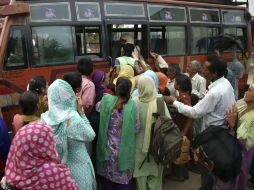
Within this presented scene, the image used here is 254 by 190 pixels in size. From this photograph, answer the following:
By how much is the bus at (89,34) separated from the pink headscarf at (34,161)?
355 cm

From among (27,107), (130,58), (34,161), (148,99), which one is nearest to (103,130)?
(148,99)

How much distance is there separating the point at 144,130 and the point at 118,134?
0.29 metres

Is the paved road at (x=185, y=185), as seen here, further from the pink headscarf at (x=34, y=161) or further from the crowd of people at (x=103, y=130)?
the pink headscarf at (x=34, y=161)

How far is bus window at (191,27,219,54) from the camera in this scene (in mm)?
9555

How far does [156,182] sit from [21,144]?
208 cm

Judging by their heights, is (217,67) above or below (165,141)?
above

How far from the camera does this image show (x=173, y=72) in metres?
5.48

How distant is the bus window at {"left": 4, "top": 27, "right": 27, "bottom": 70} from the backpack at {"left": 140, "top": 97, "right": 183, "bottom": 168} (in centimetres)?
307

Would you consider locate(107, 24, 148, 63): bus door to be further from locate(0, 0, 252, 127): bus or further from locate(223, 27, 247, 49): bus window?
locate(223, 27, 247, 49): bus window

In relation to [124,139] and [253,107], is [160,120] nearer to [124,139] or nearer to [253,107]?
[124,139]

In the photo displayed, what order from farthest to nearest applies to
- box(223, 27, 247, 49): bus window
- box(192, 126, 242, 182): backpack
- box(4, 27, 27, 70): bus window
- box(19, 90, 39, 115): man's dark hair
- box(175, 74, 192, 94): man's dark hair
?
box(223, 27, 247, 49): bus window
box(4, 27, 27, 70): bus window
box(175, 74, 192, 94): man's dark hair
box(192, 126, 242, 182): backpack
box(19, 90, 39, 115): man's dark hair

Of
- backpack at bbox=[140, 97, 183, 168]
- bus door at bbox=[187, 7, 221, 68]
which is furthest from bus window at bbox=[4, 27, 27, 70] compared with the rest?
bus door at bbox=[187, 7, 221, 68]

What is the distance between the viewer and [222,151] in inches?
137

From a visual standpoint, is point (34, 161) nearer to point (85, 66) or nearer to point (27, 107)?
point (27, 107)
